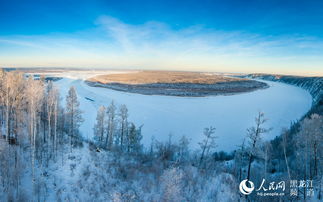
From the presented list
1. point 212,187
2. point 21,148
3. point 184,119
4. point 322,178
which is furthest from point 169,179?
point 184,119

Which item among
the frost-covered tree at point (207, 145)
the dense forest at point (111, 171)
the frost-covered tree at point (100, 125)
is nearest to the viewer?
the dense forest at point (111, 171)

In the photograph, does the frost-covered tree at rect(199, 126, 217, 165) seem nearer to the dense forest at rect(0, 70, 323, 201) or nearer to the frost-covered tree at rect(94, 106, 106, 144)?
the dense forest at rect(0, 70, 323, 201)

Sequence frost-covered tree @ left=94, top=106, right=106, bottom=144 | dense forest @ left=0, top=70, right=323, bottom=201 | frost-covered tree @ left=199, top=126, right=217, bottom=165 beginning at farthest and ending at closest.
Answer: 1. frost-covered tree @ left=94, top=106, right=106, bottom=144
2. frost-covered tree @ left=199, top=126, right=217, bottom=165
3. dense forest @ left=0, top=70, right=323, bottom=201

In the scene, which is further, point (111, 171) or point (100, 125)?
point (100, 125)

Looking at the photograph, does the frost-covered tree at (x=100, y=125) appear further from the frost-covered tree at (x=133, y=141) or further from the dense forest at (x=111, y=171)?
the dense forest at (x=111, y=171)

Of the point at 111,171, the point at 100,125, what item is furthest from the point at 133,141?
the point at 111,171

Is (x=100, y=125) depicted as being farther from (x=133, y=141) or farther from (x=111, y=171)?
(x=111, y=171)

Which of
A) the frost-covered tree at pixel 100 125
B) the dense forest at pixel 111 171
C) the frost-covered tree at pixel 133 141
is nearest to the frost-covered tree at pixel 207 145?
the dense forest at pixel 111 171

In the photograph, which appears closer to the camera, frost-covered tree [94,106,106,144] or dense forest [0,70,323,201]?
dense forest [0,70,323,201]

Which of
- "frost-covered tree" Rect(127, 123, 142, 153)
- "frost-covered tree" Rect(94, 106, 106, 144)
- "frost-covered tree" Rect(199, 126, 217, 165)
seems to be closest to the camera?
"frost-covered tree" Rect(199, 126, 217, 165)

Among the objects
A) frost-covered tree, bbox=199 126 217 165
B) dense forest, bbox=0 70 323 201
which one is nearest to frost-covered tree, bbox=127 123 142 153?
dense forest, bbox=0 70 323 201

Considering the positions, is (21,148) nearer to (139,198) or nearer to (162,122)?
(139,198)

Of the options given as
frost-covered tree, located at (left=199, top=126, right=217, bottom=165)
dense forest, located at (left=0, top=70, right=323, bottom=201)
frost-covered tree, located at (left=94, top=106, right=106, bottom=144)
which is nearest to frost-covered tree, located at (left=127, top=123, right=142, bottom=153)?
frost-covered tree, located at (left=94, top=106, right=106, bottom=144)
